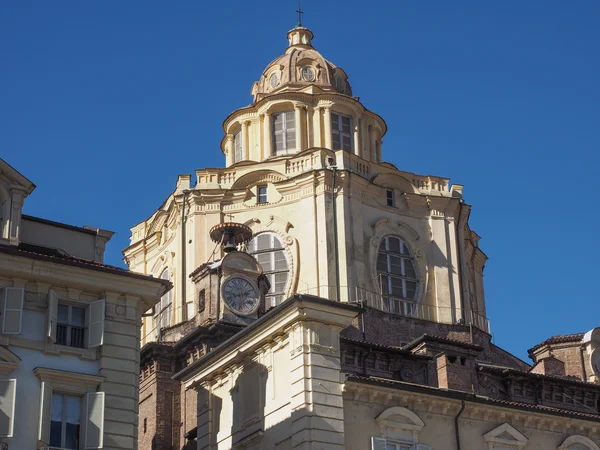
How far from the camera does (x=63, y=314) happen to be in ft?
111

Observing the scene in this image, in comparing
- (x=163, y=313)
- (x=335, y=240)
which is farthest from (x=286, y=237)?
(x=163, y=313)

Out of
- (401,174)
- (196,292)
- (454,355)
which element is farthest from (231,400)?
(401,174)

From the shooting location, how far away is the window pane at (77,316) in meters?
34.1

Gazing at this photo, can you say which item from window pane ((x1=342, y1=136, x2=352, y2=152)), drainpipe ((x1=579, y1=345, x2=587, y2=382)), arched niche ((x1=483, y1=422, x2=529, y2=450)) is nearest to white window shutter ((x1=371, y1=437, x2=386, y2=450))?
arched niche ((x1=483, y1=422, x2=529, y2=450))

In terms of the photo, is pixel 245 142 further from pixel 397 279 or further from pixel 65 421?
pixel 65 421

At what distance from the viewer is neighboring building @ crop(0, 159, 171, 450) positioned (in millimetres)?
32188

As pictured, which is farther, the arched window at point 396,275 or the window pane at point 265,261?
the arched window at point 396,275

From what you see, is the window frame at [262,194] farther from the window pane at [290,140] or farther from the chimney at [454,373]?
the chimney at [454,373]

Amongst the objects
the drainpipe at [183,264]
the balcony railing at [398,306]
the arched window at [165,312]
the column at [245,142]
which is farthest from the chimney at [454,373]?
the column at [245,142]

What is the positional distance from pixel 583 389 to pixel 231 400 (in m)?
13.9

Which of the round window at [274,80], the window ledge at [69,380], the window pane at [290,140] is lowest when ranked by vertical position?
the window ledge at [69,380]

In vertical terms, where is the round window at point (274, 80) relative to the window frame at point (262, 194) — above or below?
above

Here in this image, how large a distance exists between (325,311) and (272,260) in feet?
72.1

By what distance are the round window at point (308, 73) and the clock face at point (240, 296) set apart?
19.0 meters
